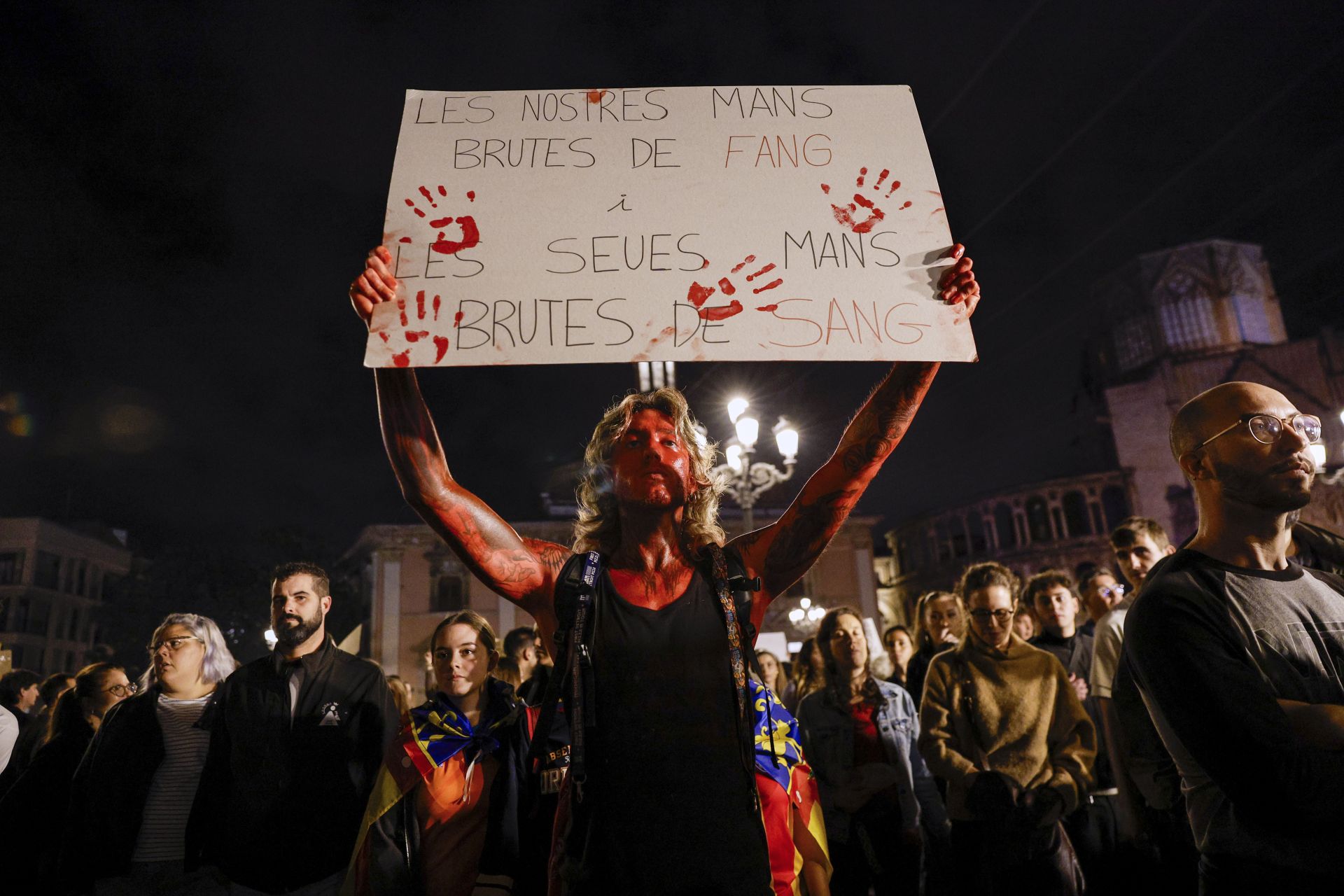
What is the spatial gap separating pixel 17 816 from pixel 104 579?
5509 centimetres

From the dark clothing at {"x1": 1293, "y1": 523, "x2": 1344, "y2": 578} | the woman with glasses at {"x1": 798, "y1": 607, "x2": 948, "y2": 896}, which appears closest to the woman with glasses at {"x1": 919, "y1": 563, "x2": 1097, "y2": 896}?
the woman with glasses at {"x1": 798, "y1": 607, "x2": 948, "y2": 896}

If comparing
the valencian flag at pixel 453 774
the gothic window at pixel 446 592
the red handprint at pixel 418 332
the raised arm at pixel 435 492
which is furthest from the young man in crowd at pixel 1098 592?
the gothic window at pixel 446 592

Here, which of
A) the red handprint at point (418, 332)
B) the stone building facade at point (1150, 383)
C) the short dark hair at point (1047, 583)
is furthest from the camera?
the stone building facade at point (1150, 383)

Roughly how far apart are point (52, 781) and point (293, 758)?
1756 millimetres

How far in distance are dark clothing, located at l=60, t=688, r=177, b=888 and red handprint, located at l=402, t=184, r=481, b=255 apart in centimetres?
278

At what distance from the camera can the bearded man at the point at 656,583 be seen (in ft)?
6.94

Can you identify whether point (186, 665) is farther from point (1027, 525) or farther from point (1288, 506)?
point (1027, 525)

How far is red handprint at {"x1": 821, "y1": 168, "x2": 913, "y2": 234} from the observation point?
2779 millimetres

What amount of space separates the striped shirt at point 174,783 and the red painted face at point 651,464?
2.83m

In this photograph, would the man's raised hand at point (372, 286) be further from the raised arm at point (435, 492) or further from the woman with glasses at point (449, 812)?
the woman with glasses at point (449, 812)

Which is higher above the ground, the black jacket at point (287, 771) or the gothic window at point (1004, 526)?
the gothic window at point (1004, 526)

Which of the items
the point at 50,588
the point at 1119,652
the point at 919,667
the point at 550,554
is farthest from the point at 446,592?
the point at 550,554

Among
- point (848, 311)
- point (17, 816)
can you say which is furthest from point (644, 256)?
point (17, 816)

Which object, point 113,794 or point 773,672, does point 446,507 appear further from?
point 773,672
